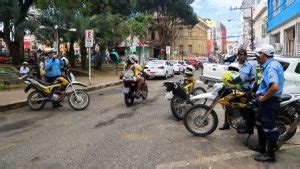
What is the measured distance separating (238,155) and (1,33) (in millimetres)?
22800

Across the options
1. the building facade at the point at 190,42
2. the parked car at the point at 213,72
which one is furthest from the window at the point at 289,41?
the building facade at the point at 190,42

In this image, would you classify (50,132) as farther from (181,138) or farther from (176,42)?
(176,42)

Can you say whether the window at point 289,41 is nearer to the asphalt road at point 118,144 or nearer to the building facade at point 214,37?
the asphalt road at point 118,144

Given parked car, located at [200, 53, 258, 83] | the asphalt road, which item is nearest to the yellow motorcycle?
the asphalt road

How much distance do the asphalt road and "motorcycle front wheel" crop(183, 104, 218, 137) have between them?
0.49 ft

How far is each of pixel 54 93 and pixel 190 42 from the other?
7185 cm

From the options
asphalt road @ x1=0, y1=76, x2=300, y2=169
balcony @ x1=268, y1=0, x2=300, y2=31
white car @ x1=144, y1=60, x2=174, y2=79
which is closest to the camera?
asphalt road @ x1=0, y1=76, x2=300, y2=169

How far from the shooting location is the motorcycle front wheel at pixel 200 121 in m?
8.00

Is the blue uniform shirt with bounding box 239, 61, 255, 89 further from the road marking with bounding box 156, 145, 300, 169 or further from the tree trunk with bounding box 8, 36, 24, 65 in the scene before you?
the tree trunk with bounding box 8, 36, 24, 65

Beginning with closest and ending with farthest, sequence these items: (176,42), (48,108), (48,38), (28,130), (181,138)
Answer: (181,138) < (28,130) < (48,108) < (48,38) < (176,42)

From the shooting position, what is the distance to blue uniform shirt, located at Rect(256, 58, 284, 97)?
20.1 ft

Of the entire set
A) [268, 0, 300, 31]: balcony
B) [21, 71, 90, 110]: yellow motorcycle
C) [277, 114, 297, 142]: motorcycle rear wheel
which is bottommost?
[277, 114, 297, 142]: motorcycle rear wheel

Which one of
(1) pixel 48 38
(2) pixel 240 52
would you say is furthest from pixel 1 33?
(2) pixel 240 52

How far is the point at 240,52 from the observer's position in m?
8.70
